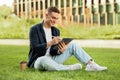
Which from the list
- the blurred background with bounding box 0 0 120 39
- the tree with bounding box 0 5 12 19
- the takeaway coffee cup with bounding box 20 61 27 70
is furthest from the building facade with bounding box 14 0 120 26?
the takeaway coffee cup with bounding box 20 61 27 70

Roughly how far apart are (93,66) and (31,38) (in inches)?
43.8

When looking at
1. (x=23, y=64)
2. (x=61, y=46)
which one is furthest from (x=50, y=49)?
(x=23, y=64)

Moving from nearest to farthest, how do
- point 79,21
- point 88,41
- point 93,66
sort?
point 93,66 < point 88,41 < point 79,21

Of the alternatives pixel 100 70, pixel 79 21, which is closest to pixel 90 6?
pixel 79 21

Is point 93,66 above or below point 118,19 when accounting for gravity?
above

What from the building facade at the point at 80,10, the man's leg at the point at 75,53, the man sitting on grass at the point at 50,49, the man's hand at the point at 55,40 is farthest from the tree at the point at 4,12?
the man's hand at the point at 55,40

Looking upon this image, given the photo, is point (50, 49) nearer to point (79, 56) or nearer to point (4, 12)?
point (79, 56)

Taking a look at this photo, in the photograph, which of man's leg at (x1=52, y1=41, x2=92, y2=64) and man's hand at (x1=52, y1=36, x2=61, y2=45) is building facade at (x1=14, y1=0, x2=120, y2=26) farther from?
man's hand at (x1=52, y1=36, x2=61, y2=45)

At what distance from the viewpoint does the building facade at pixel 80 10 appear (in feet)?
115

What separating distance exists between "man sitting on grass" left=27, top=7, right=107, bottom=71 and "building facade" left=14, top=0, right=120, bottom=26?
88.4ft

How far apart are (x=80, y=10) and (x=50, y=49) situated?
3090 cm

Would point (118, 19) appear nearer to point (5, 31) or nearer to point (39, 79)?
point (5, 31)

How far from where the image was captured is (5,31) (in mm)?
34406

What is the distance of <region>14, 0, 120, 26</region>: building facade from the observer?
3516 centimetres
